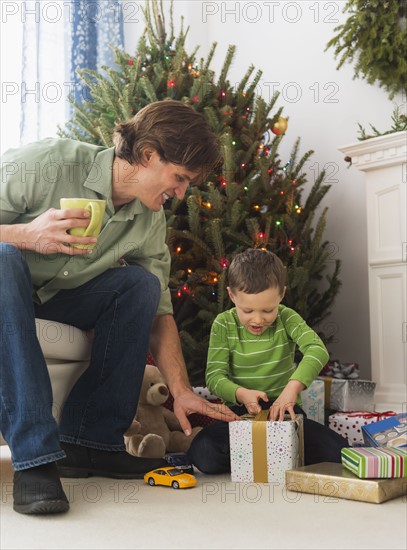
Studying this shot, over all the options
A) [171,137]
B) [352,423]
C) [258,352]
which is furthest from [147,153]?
[352,423]

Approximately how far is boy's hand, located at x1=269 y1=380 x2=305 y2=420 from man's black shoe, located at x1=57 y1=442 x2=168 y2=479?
28 cm

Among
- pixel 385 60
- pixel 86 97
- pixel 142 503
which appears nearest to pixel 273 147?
pixel 385 60

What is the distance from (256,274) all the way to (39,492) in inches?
29.4

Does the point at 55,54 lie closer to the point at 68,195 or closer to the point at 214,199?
the point at 214,199

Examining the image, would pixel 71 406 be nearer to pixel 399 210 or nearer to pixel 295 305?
pixel 295 305

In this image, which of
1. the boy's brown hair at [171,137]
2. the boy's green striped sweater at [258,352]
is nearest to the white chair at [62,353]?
the boy's green striped sweater at [258,352]

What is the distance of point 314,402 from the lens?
2.12 meters

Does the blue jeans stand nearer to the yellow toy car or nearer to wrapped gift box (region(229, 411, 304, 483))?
the yellow toy car

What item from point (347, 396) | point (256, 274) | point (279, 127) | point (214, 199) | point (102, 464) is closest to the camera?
point (102, 464)

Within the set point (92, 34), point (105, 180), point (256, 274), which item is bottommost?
point (256, 274)

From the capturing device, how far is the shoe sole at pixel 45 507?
4.17 ft

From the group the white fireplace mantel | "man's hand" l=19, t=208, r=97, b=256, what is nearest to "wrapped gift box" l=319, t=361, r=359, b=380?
the white fireplace mantel

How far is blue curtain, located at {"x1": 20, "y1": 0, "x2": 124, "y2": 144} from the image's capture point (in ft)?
11.0

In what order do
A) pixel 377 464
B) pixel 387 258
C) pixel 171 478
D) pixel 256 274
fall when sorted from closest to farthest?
pixel 377 464 → pixel 171 478 → pixel 256 274 → pixel 387 258
